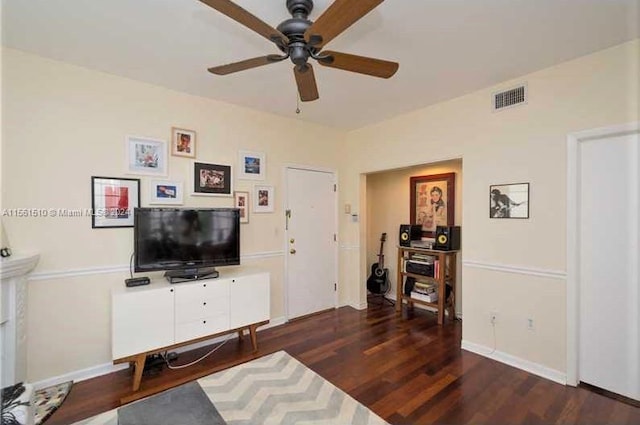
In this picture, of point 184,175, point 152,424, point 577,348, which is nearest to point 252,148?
point 184,175

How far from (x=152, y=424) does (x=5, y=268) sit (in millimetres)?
1476

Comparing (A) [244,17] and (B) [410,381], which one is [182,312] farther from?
(A) [244,17]

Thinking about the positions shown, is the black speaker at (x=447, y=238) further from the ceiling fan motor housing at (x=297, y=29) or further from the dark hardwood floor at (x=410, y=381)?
the ceiling fan motor housing at (x=297, y=29)

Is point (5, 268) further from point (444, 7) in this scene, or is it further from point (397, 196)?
point (397, 196)

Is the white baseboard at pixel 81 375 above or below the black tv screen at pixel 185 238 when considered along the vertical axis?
below

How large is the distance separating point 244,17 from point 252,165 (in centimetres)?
215

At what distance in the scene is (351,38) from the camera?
6.61 feet

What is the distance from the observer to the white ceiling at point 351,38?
1.74 metres

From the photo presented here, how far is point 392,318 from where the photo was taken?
12.4 feet

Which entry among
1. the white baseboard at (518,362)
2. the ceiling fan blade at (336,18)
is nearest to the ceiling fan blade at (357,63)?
the ceiling fan blade at (336,18)

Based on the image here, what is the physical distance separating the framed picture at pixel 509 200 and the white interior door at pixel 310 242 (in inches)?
80.6

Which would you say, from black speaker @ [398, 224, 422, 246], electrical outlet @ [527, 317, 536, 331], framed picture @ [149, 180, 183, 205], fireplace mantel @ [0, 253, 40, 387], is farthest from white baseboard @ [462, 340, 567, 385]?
fireplace mantel @ [0, 253, 40, 387]

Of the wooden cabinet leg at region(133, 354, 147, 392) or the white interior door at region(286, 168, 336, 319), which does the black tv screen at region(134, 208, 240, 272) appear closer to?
the wooden cabinet leg at region(133, 354, 147, 392)

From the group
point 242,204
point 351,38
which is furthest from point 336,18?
point 242,204
